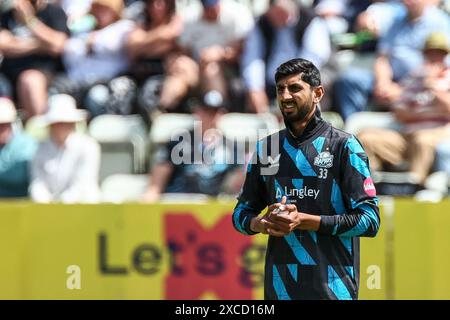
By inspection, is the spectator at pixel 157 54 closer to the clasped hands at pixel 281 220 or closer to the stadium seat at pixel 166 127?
the stadium seat at pixel 166 127

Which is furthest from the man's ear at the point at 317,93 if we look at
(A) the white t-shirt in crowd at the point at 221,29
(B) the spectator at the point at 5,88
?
(B) the spectator at the point at 5,88

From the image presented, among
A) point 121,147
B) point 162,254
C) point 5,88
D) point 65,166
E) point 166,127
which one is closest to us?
point 162,254

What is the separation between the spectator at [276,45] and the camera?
11188 mm

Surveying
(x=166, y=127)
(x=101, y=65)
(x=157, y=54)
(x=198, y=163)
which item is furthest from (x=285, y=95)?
(x=101, y=65)

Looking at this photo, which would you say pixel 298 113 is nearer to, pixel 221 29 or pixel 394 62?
pixel 394 62

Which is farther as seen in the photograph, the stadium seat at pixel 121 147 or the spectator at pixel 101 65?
the spectator at pixel 101 65

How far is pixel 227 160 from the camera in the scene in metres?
10.3

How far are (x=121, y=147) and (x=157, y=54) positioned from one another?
1.30m

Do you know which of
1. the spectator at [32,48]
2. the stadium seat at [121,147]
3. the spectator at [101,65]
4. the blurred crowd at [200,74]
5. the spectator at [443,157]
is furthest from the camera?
the spectator at [32,48]

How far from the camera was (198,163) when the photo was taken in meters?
10.4

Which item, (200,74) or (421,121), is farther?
(200,74)

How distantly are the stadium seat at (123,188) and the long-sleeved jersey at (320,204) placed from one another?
494cm
